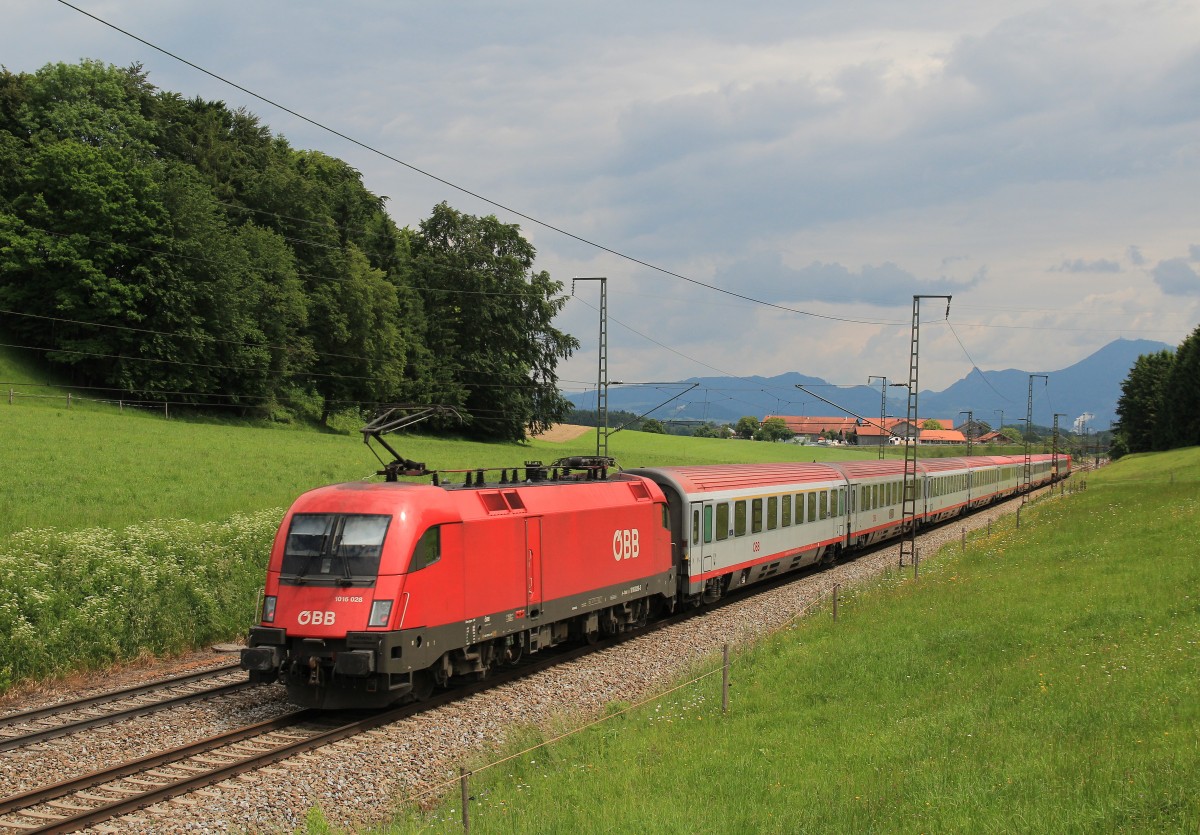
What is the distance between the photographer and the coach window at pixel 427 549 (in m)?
14.4

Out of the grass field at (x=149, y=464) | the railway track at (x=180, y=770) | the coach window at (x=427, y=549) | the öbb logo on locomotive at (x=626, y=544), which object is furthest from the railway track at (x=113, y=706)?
the grass field at (x=149, y=464)

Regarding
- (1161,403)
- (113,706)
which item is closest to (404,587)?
(113,706)

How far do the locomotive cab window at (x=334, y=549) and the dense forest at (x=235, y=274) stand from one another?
45.2 meters

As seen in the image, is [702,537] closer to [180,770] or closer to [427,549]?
[427,549]

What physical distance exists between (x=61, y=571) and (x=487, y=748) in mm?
9127

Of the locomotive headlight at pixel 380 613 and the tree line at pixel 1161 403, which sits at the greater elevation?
the tree line at pixel 1161 403

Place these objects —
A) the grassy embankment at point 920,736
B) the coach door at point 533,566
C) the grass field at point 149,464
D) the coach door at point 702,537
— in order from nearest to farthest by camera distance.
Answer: the grassy embankment at point 920,736 < the coach door at point 533,566 < the coach door at point 702,537 < the grass field at point 149,464

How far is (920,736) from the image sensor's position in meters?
11.2

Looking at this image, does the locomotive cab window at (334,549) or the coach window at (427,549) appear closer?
the locomotive cab window at (334,549)

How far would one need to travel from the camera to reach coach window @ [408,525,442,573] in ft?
47.2

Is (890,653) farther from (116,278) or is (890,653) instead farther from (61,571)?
(116,278)

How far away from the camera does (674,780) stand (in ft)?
34.2

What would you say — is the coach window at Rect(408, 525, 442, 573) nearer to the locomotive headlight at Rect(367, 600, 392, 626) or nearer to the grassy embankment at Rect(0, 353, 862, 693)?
the locomotive headlight at Rect(367, 600, 392, 626)

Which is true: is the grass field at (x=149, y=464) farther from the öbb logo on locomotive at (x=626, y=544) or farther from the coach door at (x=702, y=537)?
the coach door at (x=702, y=537)
